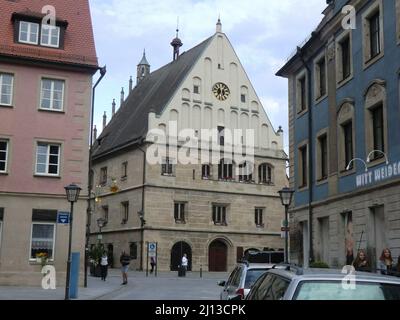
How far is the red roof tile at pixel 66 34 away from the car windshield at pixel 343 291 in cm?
2554

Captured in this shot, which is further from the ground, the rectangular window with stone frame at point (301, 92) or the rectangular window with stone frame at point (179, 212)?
the rectangular window with stone frame at point (301, 92)

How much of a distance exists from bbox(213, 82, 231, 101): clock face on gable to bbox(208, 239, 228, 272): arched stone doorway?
1264cm

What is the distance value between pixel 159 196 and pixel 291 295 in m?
45.5

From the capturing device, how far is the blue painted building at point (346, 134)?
20188 millimetres

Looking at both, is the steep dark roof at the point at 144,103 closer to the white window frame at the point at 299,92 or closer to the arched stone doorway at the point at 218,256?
the arched stone doorway at the point at 218,256

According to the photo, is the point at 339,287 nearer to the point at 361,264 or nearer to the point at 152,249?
the point at 361,264

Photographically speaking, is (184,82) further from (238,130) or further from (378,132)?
(378,132)

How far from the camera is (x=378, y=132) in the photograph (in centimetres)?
2136

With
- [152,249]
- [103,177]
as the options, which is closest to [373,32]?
[152,249]

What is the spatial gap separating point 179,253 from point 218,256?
3680mm

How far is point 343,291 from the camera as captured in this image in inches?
243

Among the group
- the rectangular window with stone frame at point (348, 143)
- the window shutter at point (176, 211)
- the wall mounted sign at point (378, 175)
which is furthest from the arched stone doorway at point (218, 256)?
the wall mounted sign at point (378, 175)

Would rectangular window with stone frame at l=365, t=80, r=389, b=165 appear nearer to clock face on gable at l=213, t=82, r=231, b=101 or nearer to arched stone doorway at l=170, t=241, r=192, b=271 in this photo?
arched stone doorway at l=170, t=241, r=192, b=271

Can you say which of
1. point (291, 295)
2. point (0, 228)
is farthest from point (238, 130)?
point (291, 295)
